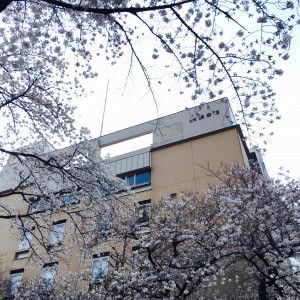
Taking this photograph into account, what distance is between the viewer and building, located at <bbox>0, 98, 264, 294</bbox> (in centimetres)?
1703

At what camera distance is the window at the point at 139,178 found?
1889cm

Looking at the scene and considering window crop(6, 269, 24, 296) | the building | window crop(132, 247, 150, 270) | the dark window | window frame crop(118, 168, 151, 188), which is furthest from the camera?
the dark window

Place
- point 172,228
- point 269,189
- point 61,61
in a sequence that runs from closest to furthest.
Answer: point 61,61, point 172,228, point 269,189

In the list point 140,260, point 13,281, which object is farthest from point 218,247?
point 13,281

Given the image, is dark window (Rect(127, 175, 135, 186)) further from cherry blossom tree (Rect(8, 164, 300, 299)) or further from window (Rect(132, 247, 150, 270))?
window (Rect(132, 247, 150, 270))

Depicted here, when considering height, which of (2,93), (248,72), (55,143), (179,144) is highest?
(179,144)

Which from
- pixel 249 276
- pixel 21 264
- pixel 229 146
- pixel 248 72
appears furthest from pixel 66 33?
pixel 21 264

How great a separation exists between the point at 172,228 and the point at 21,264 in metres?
11.6

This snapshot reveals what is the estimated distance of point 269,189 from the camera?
1282cm

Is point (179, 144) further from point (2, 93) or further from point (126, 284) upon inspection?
point (2, 93)

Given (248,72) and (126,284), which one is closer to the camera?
(248,72)

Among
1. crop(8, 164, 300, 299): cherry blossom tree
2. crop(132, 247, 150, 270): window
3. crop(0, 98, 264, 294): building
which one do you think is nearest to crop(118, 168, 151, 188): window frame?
crop(0, 98, 264, 294): building

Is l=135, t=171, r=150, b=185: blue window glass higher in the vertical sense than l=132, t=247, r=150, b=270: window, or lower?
higher

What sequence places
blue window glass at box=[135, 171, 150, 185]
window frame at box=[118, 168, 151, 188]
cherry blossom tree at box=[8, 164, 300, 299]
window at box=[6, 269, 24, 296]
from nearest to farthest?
1. cherry blossom tree at box=[8, 164, 300, 299]
2. window at box=[6, 269, 24, 296]
3. window frame at box=[118, 168, 151, 188]
4. blue window glass at box=[135, 171, 150, 185]
